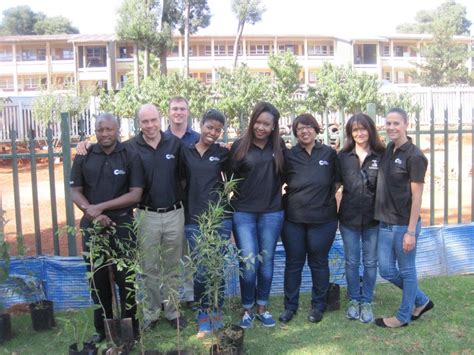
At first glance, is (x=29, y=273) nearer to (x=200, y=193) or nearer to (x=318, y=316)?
(x=200, y=193)

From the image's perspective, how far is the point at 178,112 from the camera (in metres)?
5.06

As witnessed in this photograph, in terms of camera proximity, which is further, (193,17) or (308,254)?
(193,17)

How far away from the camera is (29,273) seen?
497 cm

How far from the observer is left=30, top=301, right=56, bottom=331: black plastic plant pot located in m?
4.97

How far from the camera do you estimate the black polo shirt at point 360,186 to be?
4.77 meters

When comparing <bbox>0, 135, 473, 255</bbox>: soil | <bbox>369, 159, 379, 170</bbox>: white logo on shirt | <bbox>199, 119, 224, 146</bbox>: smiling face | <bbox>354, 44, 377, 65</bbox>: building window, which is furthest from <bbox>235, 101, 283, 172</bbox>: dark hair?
<bbox>354, 44, 377, 65</bbox>: building window

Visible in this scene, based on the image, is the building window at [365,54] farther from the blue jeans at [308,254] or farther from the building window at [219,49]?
the blue jeans at [308,254]

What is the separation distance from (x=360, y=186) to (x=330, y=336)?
1.31 metres

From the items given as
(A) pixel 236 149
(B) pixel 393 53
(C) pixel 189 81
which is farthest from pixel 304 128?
(B) pixel 393 53

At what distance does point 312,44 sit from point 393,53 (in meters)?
7.94

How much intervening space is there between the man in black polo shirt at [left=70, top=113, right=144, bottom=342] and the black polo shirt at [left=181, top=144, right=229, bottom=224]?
44cm

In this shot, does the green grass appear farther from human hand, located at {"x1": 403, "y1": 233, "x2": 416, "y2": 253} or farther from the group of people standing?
human hand, located at {"x1": 403, "y1": 233, "x2": 416, "y2": 253}

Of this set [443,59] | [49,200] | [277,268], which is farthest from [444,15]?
[277,268]

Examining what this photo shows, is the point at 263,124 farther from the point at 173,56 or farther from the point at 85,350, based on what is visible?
the point at 173,56
